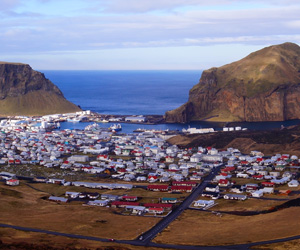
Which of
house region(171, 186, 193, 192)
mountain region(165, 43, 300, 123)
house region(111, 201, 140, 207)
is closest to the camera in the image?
house region(111, 201, 140, 207)

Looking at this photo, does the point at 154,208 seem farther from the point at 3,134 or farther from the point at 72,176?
the point at 3,134

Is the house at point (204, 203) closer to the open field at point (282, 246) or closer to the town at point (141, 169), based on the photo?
the town at point (141, 169)

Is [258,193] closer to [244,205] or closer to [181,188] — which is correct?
[244,205]

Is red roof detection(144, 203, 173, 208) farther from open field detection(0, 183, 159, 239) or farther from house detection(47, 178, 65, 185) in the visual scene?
house detection(47, 178, 65, 185)

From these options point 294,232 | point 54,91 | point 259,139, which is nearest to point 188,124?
point 259,139

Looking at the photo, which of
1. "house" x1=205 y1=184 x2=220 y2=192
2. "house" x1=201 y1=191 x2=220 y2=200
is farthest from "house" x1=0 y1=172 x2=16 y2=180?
"house" x1=201 y1=191 x2=220 y2=200

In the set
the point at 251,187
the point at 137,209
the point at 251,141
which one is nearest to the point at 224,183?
the point at 251,187
